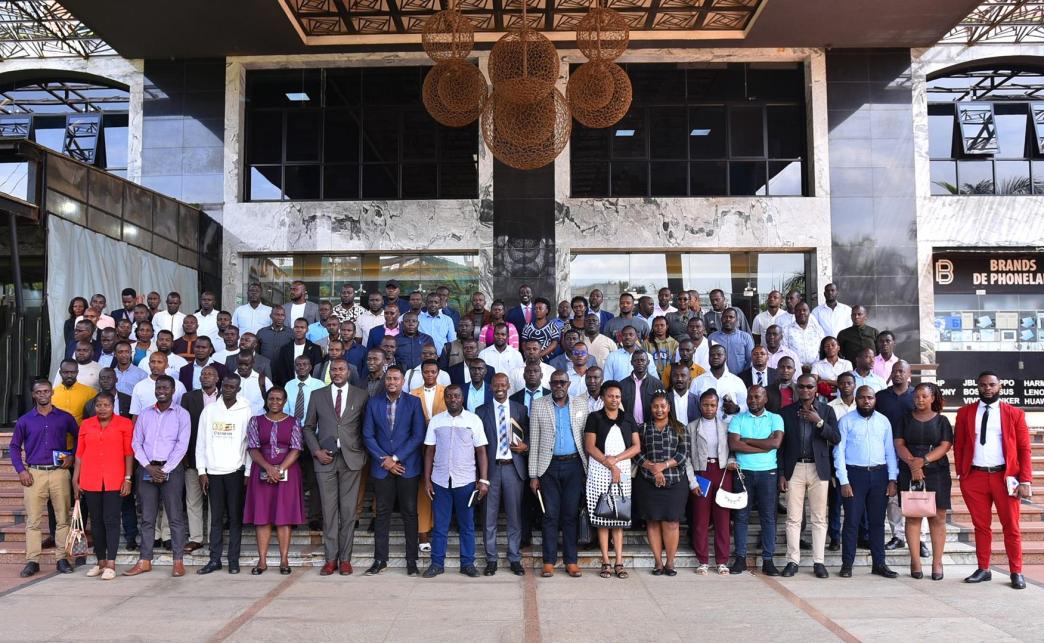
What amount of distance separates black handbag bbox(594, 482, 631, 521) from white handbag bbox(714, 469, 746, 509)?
0.92m

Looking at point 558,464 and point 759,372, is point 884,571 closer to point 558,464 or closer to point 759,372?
point 759,372

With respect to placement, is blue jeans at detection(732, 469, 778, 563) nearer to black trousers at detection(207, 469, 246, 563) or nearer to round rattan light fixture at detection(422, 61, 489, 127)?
black trousers at detection(207, 469, 246, 563)

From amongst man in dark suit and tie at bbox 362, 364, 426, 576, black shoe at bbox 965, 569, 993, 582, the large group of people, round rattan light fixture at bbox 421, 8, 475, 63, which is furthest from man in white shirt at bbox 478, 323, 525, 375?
black shoe at bbox 965, 569, 993, 582

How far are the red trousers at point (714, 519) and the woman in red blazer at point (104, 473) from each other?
5583 mm

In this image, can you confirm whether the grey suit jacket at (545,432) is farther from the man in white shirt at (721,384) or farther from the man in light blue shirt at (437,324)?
the man in light blue shirt at (437,324)

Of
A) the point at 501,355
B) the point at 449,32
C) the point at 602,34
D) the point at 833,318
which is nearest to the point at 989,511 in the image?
the point at 833,318

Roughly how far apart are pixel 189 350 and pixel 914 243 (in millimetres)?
13366

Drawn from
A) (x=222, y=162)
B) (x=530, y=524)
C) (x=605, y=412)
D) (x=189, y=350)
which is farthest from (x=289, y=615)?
(x=222, y=162)

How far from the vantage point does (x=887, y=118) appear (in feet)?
52.3

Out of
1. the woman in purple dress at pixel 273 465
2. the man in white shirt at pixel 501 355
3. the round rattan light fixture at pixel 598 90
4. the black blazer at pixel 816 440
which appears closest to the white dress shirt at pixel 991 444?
the black blazer at pixel 816 440

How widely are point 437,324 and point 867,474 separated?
Result: 5.18 m

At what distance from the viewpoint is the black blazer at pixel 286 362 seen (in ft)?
30.0

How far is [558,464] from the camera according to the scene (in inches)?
301

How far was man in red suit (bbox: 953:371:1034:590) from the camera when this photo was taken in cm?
740
